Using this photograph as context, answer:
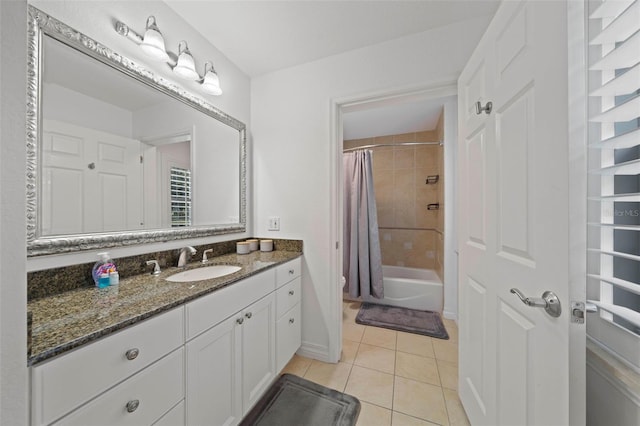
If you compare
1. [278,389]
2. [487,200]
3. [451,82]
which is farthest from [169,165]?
[451,82]

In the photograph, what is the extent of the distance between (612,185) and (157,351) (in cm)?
154

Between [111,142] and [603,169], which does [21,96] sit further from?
[603,169]

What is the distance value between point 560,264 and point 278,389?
1583mm

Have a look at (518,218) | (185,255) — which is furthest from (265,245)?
(518,218)

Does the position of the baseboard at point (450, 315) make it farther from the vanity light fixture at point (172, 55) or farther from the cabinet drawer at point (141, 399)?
the vanity light fixture at point (172, 55)

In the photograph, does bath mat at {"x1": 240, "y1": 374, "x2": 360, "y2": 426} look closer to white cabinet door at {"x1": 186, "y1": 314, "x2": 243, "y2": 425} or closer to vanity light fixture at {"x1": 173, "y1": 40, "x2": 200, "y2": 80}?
white cabinet door at {"x1": 186, "y1": 314, "x2": 243, "y2": 425}

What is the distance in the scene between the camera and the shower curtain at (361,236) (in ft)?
8.71

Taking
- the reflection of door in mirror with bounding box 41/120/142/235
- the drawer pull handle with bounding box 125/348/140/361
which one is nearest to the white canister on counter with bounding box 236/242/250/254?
the reflection of door in mirror with bounding box 41/120/142/235

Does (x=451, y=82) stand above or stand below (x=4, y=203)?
above

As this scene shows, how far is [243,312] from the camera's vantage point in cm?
114

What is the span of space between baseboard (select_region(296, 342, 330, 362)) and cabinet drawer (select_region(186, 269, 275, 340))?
2.47ft

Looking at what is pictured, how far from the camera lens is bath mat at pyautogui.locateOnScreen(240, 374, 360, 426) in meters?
1.20

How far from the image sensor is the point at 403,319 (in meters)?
2.33

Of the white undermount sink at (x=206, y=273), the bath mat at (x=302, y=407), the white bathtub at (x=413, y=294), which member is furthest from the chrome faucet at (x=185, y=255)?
the white bathtub at (x=413, y=294)
